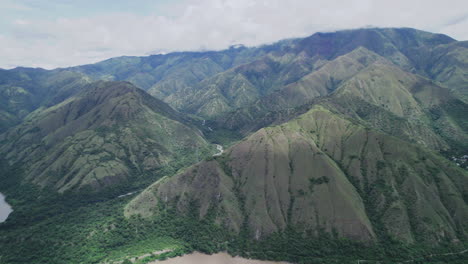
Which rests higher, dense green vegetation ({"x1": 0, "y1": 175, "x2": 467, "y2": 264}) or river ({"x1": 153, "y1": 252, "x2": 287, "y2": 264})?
dense green vegetation ({"x1": 0, "y1": 175, "x2": 467, "y2": 264})

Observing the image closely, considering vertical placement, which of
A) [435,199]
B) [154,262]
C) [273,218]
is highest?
[435,199]

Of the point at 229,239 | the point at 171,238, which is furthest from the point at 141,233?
the point at 229,239

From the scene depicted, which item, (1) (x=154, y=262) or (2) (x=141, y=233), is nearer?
(1) (x=154, y=262)

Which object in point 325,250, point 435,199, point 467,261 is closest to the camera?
point 467,261

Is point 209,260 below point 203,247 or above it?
below

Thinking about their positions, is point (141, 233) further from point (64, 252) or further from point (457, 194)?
point (457, 194)

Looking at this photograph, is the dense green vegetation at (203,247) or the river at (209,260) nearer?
the dense green vegetation at (203,247)

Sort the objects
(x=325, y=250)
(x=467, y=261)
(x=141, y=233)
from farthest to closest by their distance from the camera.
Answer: (x=141, y=233), (x=325, y=250), (x=467, y=261)

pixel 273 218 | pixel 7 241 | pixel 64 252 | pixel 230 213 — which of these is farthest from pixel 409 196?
pixel 7 241

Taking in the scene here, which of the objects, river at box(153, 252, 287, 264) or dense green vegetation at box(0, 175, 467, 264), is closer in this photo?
dense green vegetation at box(0, 175, 467, 264)

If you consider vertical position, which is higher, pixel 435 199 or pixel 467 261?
pixel 435 199

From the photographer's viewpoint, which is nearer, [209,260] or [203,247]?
[209,260]
